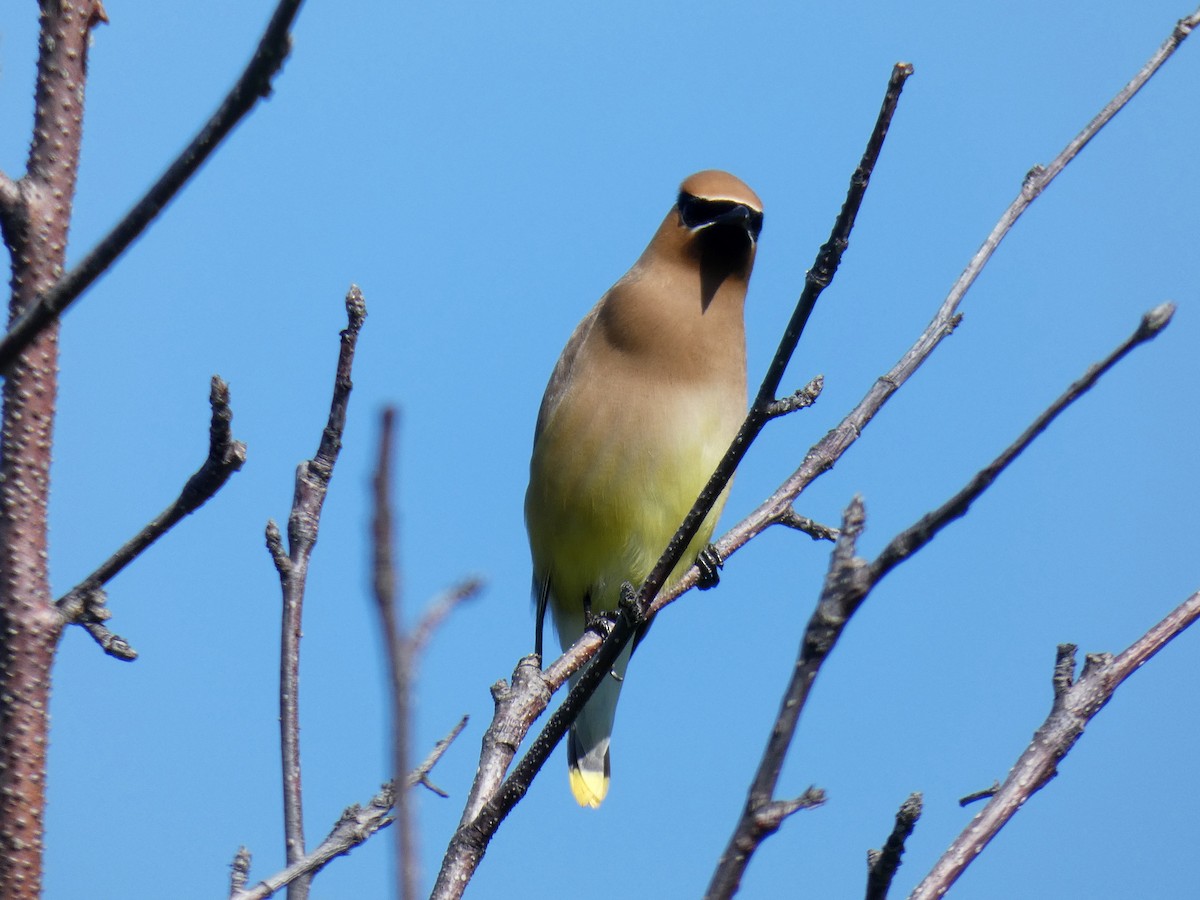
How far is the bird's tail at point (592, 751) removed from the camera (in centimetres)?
530

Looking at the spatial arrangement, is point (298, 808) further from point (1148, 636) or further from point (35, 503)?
point (1148, 636)

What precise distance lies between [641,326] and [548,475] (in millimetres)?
557

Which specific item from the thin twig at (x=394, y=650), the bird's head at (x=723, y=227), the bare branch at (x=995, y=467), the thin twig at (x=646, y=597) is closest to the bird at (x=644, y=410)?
the bird's head at (x=723, y=227)

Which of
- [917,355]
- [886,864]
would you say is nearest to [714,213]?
[917,355]

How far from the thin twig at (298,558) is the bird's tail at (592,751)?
259 centimetres

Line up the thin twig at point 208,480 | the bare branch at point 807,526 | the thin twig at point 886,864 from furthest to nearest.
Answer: the bare branch at point 807,526, the thin twig at point 208,480, the thin twig at point 886,864

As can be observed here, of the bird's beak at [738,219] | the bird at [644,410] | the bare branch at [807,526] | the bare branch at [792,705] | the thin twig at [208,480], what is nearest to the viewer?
the bare branch at [792,705]

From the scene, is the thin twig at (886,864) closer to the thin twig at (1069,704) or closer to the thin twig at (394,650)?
the thin twig at (1069,704)

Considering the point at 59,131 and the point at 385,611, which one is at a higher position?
the point at 59,131

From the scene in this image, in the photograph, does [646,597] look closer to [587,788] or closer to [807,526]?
[807,526]

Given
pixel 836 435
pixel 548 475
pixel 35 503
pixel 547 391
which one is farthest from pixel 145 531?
pixel 547 391

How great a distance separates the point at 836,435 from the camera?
3.43 meters

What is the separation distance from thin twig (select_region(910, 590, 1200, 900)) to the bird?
2035 mm

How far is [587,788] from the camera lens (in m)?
5.30
